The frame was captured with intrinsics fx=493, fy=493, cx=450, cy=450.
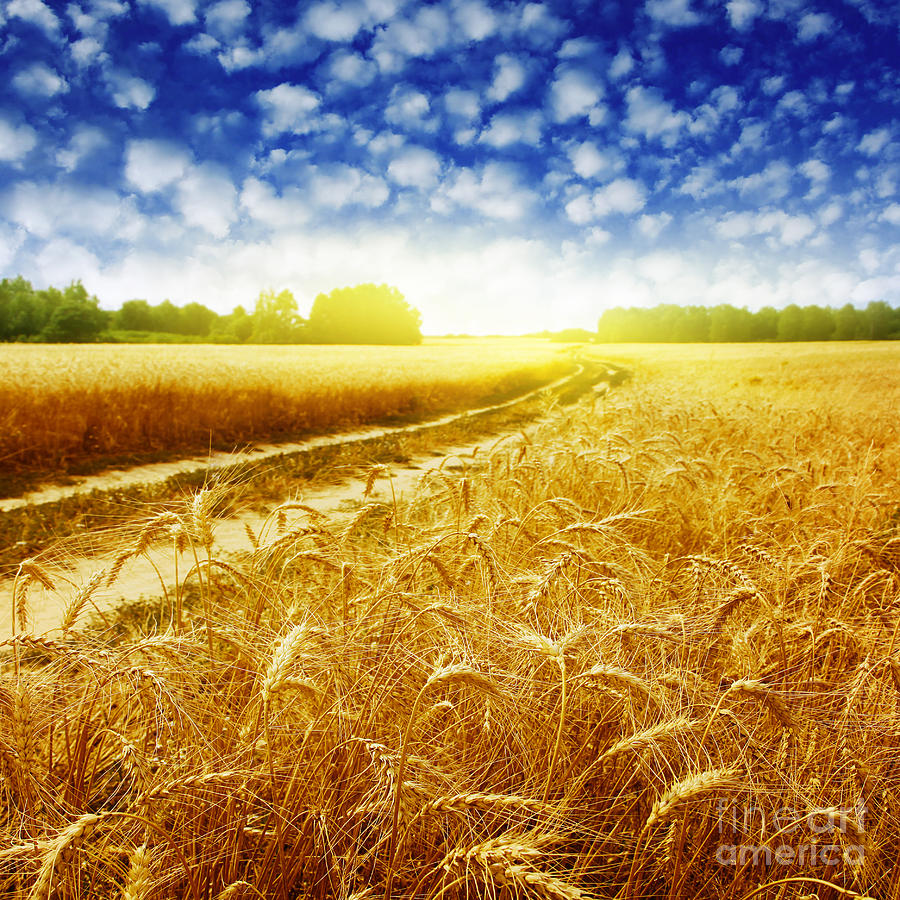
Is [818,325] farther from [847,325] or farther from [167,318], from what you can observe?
[167,318]

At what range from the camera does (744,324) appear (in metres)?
90.5

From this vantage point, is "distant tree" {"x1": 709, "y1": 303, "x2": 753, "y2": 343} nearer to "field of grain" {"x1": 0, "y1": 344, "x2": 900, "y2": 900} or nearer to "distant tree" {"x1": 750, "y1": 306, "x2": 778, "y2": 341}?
"distant tree" {"x1": 750, "y1": 306, "x2": 778, "y2": 341}

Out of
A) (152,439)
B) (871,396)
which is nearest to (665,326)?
(871,396)

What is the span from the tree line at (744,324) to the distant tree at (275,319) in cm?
7204

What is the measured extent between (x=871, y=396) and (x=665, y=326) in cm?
10053

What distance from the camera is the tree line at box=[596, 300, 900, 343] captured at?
7275 cm

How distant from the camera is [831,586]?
97.9 inches

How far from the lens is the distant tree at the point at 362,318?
76.0 m

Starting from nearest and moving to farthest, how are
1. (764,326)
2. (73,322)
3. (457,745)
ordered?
1. (457,745)
2. (73,322)
3. (764,326)

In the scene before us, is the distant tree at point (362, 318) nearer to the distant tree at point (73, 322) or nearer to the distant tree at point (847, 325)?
the distant tree at point (73, 322)

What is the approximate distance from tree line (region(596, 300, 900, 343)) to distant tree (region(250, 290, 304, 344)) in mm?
72035

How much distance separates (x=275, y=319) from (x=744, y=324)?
8164 cm

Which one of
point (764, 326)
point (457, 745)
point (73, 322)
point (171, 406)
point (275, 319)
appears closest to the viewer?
point (457, 745)

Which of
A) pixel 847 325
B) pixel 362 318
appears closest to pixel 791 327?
pixel 847 325
